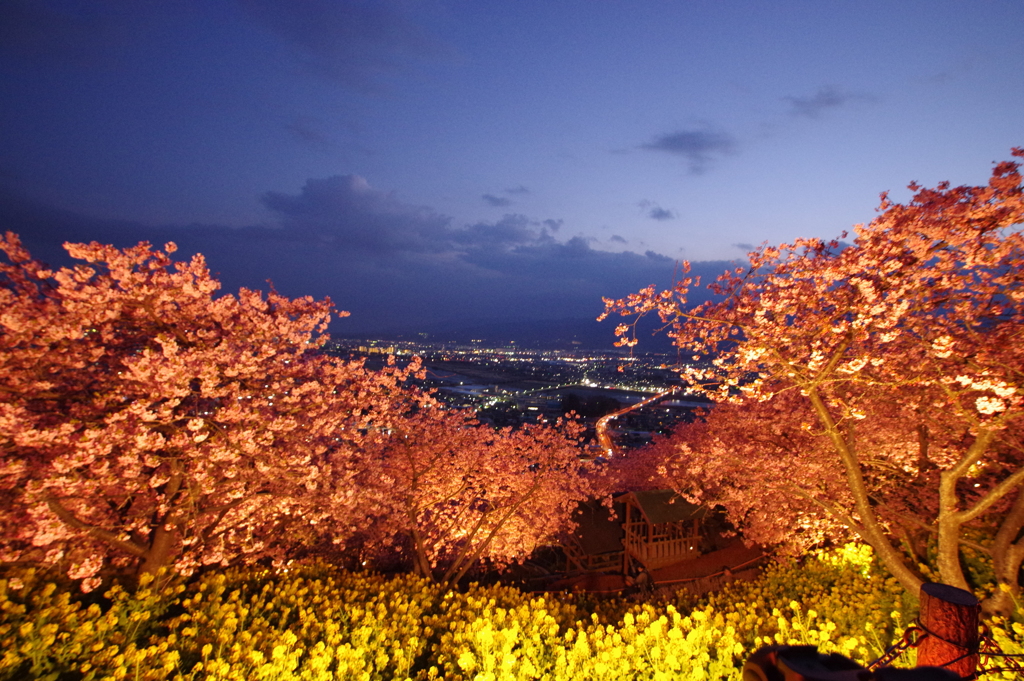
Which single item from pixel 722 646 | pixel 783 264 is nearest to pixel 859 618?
pixel 722 646

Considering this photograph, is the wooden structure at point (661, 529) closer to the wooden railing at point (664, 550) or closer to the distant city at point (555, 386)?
the wooden railing at point (664, 550)

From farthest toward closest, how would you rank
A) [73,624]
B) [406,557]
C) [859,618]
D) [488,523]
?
[406,557] → [488,523] → [859,618] → [73,624]

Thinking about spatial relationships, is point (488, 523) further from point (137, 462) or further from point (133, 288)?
point (133, 288)

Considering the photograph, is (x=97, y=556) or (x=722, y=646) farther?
(x=97, y=556)

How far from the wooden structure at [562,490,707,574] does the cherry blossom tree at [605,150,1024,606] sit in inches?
275

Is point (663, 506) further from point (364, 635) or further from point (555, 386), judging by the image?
point (555, 386)

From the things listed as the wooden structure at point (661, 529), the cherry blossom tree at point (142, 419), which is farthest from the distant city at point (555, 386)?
the cherry blossom tree at point (142, 419)

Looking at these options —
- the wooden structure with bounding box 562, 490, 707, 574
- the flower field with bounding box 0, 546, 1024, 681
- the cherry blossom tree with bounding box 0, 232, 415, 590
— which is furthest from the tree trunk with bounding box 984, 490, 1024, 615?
A: the wooden structure with bounding box 562, 490, 707, 574

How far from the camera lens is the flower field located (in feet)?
12.0

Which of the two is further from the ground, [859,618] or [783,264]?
[783,264]

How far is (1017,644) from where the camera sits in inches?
169

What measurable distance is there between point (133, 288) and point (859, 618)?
1020 centimetres

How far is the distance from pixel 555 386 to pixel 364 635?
88.4m

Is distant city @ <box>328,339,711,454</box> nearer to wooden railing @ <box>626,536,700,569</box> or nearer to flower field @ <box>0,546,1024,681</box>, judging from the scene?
wooden railing @ <box>626,536,700,569</box>
